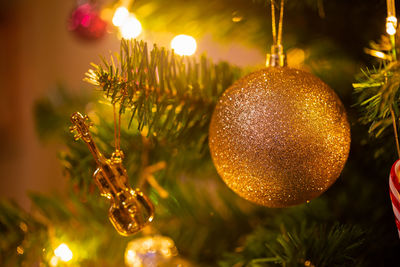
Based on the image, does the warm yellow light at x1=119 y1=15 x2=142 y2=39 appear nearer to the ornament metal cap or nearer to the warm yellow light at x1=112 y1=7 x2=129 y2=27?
the warm yellow light at x1=112 y1=7 x2=129 y2=27

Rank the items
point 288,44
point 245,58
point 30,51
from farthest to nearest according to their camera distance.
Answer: point 30,51
point 245,58
point 288,44

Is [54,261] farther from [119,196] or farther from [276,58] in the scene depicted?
[276,58]

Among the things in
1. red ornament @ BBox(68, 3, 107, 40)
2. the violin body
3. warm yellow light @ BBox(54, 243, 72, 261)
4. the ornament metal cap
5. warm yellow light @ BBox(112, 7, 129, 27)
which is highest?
red ornament @ BBox(68, 3, 107, 40)

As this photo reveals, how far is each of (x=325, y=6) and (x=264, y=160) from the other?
0.77ft

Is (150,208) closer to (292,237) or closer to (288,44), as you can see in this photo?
(292,237)

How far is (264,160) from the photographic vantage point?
294 mm

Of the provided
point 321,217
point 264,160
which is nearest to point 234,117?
point 264,160

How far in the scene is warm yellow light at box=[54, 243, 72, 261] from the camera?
0.41m

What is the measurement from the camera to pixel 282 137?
29 centimetres

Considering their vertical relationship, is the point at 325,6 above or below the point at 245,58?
below

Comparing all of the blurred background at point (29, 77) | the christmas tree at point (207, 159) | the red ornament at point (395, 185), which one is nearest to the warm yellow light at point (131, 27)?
the christmas tree at point (207, 159)

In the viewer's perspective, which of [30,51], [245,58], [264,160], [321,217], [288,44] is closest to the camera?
[264,160]

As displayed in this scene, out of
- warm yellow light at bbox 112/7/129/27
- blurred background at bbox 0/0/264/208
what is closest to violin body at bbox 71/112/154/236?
warm yellow light at bbox 112/7/129/27

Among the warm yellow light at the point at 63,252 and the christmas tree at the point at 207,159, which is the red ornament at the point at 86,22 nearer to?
the christmas tree at the point at 207,159
